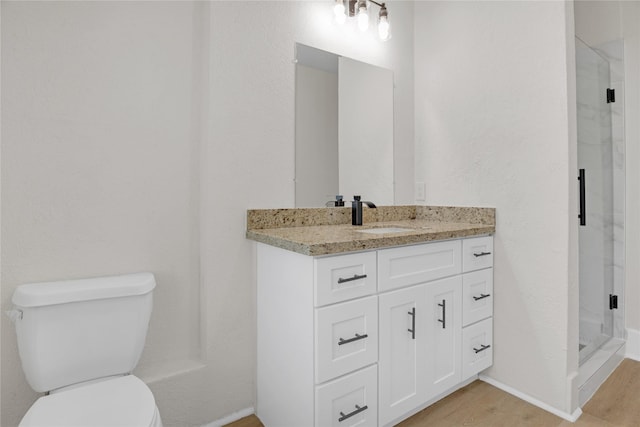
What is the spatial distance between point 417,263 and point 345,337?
0.48m

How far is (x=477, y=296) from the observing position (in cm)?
183

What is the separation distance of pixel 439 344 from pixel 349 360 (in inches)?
22.0

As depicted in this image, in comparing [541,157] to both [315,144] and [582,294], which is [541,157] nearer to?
[315,144]

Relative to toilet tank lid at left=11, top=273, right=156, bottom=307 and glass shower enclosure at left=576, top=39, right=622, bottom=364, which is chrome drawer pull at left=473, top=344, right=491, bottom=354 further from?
toilet tank lid at left=11, top=273, right=156, bottom=307

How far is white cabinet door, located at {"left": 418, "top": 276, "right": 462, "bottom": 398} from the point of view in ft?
5.25

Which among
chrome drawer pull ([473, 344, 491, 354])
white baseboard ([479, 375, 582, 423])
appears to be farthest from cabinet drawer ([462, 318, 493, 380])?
white baseboard ([479, 375, 582, 423])

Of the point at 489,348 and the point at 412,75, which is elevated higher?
the point at 412,75

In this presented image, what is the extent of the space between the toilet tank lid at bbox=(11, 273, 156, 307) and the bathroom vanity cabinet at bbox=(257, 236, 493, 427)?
0.51m

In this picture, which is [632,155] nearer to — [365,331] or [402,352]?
[402,352]

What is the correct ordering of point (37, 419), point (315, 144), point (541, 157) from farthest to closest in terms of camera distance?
1. point (315, 144)
2. point (541, 157)
3. point (37, 419)

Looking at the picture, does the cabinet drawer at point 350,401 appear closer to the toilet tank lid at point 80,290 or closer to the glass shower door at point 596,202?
the toilet tank lid at point 80,290

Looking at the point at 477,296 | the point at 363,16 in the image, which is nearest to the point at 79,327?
the point at 477,296

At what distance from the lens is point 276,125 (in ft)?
5.75

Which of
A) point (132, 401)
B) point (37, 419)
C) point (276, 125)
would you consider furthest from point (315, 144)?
point (37, 419)
